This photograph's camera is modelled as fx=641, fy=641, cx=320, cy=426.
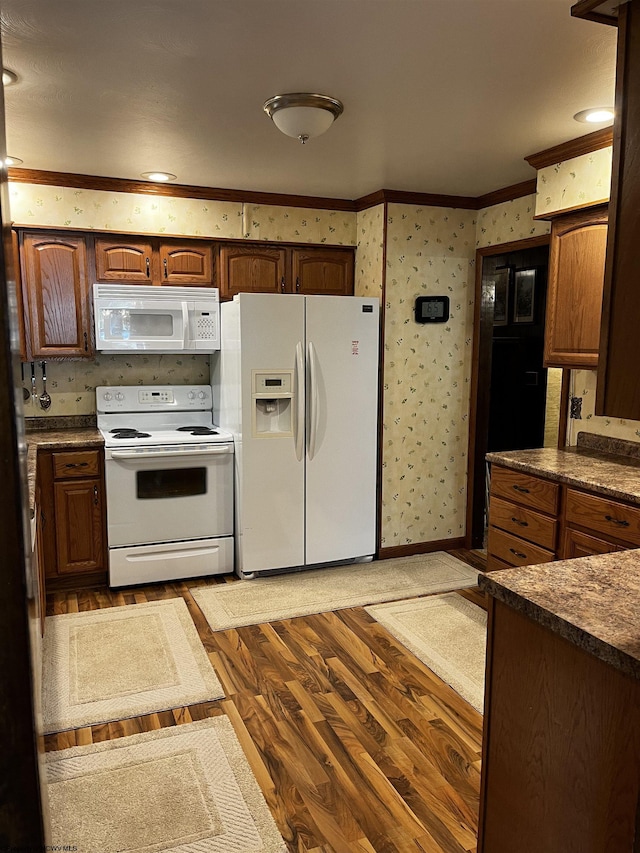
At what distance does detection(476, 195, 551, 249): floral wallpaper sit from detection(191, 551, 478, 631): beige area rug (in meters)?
2.23

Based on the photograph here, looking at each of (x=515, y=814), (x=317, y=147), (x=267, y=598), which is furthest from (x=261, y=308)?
(x=515, y=814)

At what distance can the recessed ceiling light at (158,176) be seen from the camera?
3.80 m

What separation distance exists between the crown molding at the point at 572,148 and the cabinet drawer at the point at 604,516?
1614 mm

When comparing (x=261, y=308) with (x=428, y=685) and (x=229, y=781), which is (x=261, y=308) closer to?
(x=428, y=685)

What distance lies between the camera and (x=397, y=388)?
4.46m

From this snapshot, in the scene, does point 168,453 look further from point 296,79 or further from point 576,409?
point 576,409

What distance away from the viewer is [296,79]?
2.40 metres

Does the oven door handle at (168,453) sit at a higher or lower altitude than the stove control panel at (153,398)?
lower

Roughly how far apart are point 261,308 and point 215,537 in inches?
58.8

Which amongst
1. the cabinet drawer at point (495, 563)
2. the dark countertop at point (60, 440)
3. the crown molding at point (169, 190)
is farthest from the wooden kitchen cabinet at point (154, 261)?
the cabinet drawer at point (495, 563)

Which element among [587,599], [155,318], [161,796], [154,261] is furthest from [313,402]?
[587,599]

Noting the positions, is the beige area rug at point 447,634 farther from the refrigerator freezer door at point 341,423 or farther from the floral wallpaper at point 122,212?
the floral wallpaper at point 122,212

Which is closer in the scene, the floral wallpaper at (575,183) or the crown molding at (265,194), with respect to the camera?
the floral wallpaper at (575,183)

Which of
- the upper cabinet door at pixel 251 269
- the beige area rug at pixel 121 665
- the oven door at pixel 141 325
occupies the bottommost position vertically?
the beige area rug at pixel 121 665
